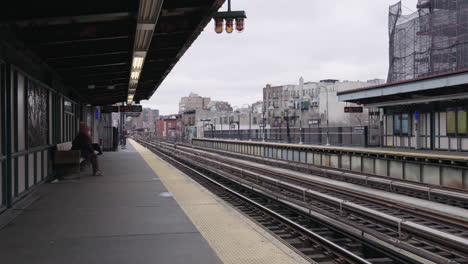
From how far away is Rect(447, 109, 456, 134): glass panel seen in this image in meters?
19.9

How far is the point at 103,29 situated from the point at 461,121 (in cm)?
1620

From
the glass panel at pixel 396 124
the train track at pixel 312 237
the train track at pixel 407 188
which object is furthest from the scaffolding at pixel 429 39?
the train track at pixel 312 237

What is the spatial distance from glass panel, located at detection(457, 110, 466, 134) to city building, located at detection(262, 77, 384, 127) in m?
29.8

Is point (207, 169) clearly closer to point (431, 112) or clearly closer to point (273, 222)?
point (431, 112)

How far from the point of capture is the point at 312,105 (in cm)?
9438

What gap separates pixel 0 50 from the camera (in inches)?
333

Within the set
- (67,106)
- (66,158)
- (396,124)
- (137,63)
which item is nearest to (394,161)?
(396,124)

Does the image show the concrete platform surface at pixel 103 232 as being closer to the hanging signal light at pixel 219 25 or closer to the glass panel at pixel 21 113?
the glass panel at pixel 21 113

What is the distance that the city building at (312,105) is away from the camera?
76875 mm

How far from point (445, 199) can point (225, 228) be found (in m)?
9.15

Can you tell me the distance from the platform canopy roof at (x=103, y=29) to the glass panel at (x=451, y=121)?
43.4 ft

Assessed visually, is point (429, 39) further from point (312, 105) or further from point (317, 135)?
point (312, 105)

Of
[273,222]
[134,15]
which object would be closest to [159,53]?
[134,15]

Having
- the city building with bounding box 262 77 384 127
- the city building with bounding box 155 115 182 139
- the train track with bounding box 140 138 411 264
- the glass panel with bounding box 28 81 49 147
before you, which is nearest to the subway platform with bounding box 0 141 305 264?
the train track with bounding box 140 138 411 264
